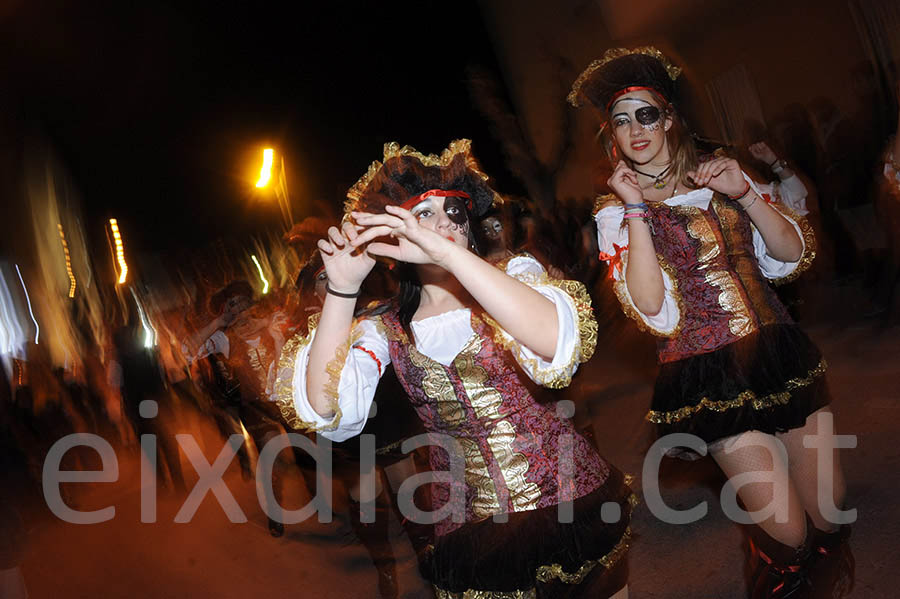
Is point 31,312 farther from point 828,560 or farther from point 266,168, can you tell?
point 828,560

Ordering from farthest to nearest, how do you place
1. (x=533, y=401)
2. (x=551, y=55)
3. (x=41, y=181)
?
(x=41, y=181) → (x=551, y=55) → (x=533, y=401)

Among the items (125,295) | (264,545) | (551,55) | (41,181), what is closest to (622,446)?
(264,545)

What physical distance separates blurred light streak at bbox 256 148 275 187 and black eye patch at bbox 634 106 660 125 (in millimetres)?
15746

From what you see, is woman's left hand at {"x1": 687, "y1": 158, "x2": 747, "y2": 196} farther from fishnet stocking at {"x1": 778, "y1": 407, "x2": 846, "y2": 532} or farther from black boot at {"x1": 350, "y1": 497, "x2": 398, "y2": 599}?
black boot at {"x1": 350, "y1": 497, "x2": 398, "y2": 599}

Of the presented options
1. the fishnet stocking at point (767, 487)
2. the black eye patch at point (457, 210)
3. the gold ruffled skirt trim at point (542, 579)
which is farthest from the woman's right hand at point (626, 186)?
the gold ruffled skirt trim at point (542, 579)

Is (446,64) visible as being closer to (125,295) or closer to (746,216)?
(125,295)

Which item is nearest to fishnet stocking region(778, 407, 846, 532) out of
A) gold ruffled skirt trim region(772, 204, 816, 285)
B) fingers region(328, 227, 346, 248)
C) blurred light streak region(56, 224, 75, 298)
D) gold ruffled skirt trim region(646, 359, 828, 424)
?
gold ruffled skirt trim region(646, 359, 828, 424)

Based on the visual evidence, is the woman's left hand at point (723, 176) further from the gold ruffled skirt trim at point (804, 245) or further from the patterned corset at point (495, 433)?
the patterned corset at point (495, 433)

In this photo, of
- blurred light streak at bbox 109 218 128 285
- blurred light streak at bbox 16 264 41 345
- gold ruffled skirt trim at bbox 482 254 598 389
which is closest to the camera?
gold ruffled skirt trim at bbox 482 254 598 389

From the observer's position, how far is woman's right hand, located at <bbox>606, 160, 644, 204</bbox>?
234cm

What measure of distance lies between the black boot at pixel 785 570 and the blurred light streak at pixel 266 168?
16.5 metres

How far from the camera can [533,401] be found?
2043 millimetres

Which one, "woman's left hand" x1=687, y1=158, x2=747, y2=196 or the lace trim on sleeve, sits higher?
"woman's left hand" x1=687, y1=158, x2=747, y2=196

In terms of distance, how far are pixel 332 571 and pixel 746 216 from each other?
11.3 feet
